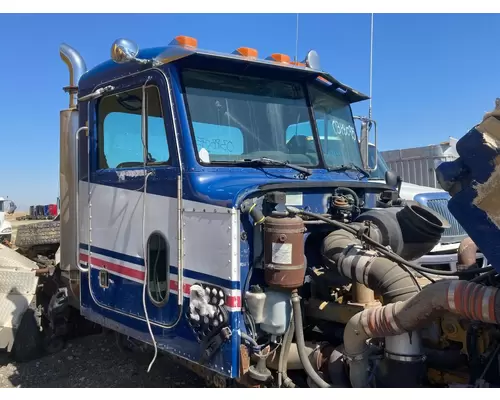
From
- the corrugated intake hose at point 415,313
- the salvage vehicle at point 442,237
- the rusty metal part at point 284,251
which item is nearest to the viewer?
the corrugated intake hose at point 415,313

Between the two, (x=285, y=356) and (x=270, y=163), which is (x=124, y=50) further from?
(x=285, y=356)

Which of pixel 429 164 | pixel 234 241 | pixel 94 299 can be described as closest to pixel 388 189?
pixel 234 241

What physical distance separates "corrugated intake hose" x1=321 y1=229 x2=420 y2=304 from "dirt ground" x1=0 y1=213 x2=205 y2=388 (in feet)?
6.14

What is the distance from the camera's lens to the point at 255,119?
3.82 metres

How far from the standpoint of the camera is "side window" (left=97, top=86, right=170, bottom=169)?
368 centimetres

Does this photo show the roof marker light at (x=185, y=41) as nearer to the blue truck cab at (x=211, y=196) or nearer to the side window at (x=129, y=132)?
the blue truck cab at (x=211, y=196)

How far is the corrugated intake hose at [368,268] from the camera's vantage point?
292cm

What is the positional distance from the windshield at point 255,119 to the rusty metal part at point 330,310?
3.61 ft

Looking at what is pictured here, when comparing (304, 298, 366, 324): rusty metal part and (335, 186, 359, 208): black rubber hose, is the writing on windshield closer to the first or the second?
(335, 186, 359, 208): black rubber hose

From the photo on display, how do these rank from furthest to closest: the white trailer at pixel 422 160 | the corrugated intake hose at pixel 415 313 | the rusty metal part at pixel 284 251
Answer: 1. the white trailer at pixel 422 160
2. the rusty metal part at pixel 284 251
3. the corrugated intake hose at pixel 415 313

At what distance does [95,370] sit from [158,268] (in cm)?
197

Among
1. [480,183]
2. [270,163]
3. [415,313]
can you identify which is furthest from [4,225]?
[480,183]

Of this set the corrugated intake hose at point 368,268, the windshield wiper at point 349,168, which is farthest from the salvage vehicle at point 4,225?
the corrugated intake hose at point 368,268

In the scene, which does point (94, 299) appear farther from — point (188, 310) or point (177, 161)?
point (177, 161)
